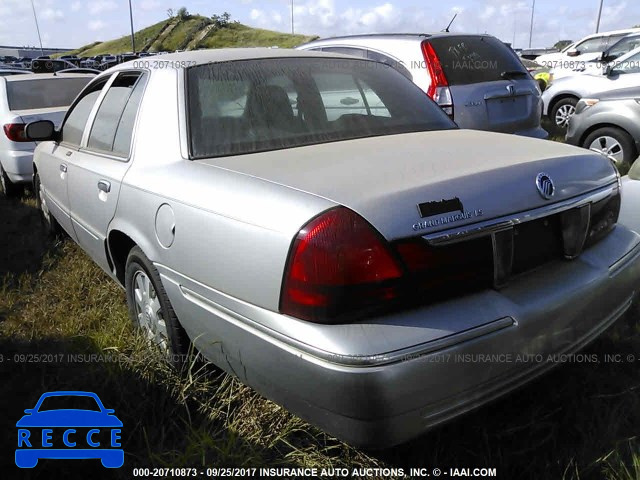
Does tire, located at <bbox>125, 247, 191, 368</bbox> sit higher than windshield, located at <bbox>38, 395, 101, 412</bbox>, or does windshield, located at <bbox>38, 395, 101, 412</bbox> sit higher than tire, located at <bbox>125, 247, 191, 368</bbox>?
tire, located at <bbox>125, 247, 191, 368</bbox>

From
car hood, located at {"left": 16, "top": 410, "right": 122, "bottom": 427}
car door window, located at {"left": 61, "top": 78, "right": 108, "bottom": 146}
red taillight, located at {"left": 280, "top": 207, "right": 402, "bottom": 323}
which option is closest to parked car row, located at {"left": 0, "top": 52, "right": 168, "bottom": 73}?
car door window, located at {"left": 61, "top": 78, "right": 108, "bottom": 146}

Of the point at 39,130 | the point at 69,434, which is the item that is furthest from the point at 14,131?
the point at 69,434

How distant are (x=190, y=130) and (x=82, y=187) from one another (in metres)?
1.20

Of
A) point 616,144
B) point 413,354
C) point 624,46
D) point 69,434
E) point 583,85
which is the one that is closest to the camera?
point 413,354

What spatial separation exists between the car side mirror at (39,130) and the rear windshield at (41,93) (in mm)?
3081

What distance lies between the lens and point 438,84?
209 inches

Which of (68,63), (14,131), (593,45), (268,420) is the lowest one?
(68,63)

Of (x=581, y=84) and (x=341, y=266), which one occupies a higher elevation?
(x=341, y=266)

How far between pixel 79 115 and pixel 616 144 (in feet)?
17.8

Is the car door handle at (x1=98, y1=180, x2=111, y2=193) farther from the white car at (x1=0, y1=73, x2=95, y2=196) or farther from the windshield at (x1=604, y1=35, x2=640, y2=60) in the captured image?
the windshield at (x1=604, y1=35, x2=640, y2=60)

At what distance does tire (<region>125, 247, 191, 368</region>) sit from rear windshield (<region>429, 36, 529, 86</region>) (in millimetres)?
3639

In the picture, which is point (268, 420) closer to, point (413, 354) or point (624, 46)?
point (413, 354)

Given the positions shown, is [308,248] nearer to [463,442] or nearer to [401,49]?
[463,442]

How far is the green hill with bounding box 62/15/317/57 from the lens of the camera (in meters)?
60.3
